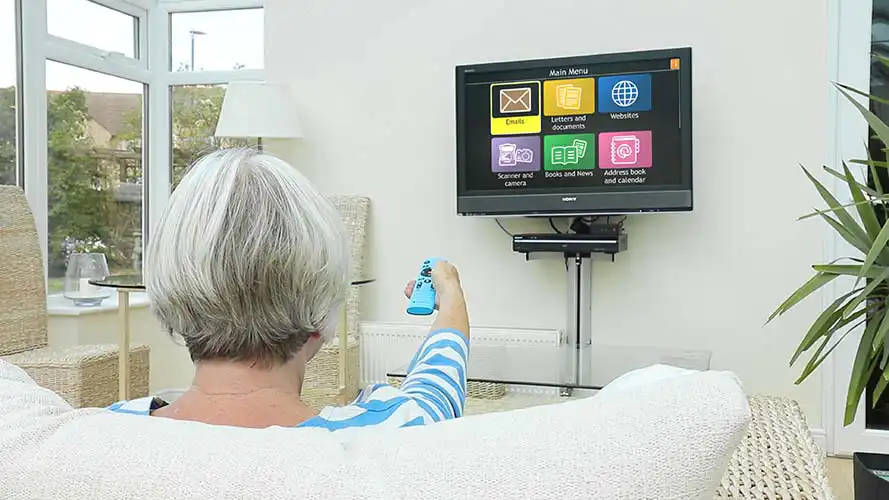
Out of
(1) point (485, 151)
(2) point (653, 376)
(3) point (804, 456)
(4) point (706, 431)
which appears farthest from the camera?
(1) point (485, 151)

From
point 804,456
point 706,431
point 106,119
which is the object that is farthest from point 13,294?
point 706,431

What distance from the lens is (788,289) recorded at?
4.05 m

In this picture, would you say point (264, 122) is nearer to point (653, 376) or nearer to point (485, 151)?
point (485, 151)

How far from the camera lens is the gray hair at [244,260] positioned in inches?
35.5

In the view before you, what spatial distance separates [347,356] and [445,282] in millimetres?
2900

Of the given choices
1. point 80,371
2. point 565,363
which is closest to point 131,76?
point 80,371

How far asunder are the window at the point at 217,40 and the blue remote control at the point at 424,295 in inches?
164

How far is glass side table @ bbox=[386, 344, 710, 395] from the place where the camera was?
2.93 meters

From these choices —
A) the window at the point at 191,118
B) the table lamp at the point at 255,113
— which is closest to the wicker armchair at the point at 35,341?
the table lamp at the point at 255,113

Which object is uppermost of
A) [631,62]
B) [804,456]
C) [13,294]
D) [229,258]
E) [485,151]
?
[631,62]

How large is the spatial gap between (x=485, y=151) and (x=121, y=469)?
3766 mm

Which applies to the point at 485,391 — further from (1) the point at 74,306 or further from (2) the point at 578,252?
(1) the point at 74,306

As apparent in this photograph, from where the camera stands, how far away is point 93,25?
16.0 feet

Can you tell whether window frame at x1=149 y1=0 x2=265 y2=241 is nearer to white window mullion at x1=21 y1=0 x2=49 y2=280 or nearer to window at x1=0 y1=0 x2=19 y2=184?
white window mullion at x1=21 y1=0 x2=49 y2=280
